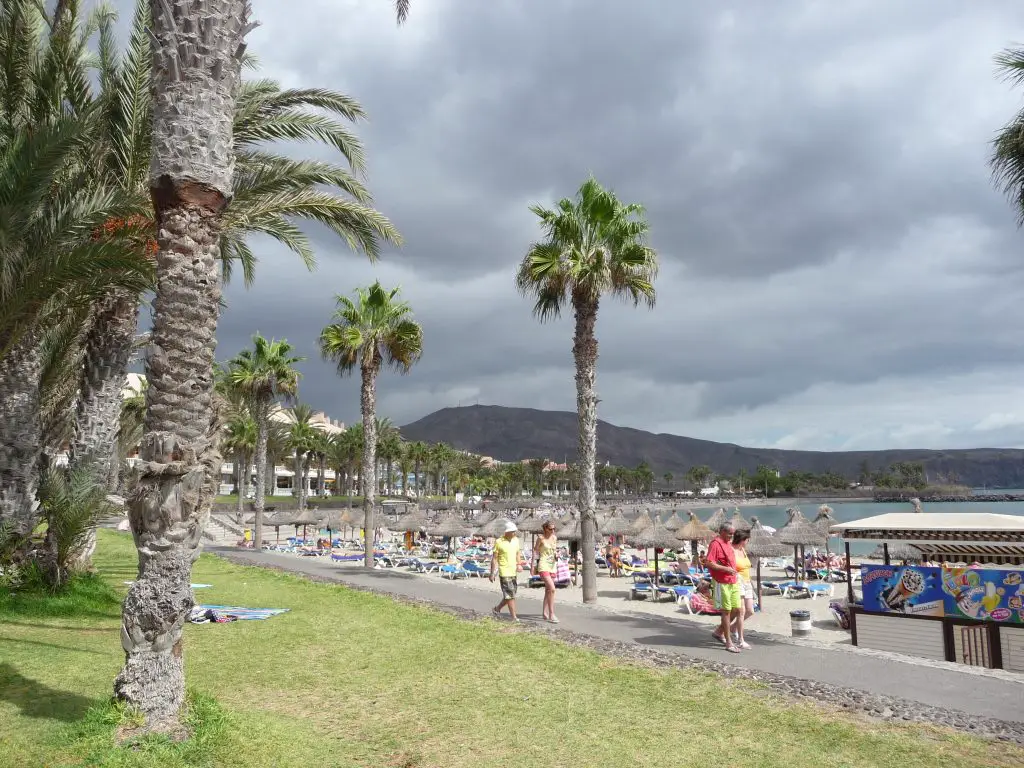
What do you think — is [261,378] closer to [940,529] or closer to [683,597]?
[683,597]

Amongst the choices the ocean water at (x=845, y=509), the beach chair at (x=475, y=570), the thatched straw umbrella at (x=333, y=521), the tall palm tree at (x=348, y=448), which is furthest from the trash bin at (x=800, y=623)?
the ocean water at (x=845, y=509)

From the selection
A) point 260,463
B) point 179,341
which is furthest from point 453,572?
point 179,341

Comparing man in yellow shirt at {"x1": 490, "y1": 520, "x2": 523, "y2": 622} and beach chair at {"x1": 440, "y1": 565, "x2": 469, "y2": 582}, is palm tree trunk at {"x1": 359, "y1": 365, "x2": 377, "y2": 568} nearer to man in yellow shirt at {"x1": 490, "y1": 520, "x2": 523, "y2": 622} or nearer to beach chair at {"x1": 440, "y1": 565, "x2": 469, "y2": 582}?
beach chair at {"x1": 440, "y1": 565, "x2": 469, "y2": 582}

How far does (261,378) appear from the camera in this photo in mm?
28375

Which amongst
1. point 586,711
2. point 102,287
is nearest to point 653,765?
point 586,711

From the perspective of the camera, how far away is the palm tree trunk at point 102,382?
11242 millimetres

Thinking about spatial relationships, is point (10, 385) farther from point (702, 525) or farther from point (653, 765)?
point (702, 525)

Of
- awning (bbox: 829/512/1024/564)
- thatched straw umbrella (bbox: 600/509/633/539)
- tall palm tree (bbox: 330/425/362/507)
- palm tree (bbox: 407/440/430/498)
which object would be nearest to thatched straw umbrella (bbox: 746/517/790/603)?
awning (bbox: 829/512/1024/564)

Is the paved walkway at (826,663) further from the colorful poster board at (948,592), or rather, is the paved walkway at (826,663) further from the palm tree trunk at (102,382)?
the palm tree trunk at (102,382)

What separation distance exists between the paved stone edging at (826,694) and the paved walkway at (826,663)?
220 millimetres

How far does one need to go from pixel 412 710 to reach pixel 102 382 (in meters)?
8.56

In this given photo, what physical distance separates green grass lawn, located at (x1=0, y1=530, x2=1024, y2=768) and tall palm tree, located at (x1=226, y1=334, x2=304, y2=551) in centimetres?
1920

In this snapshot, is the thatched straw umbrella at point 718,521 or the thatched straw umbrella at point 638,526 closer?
the thatched straw umbrella at point 638,526

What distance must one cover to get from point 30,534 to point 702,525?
18135 mm
